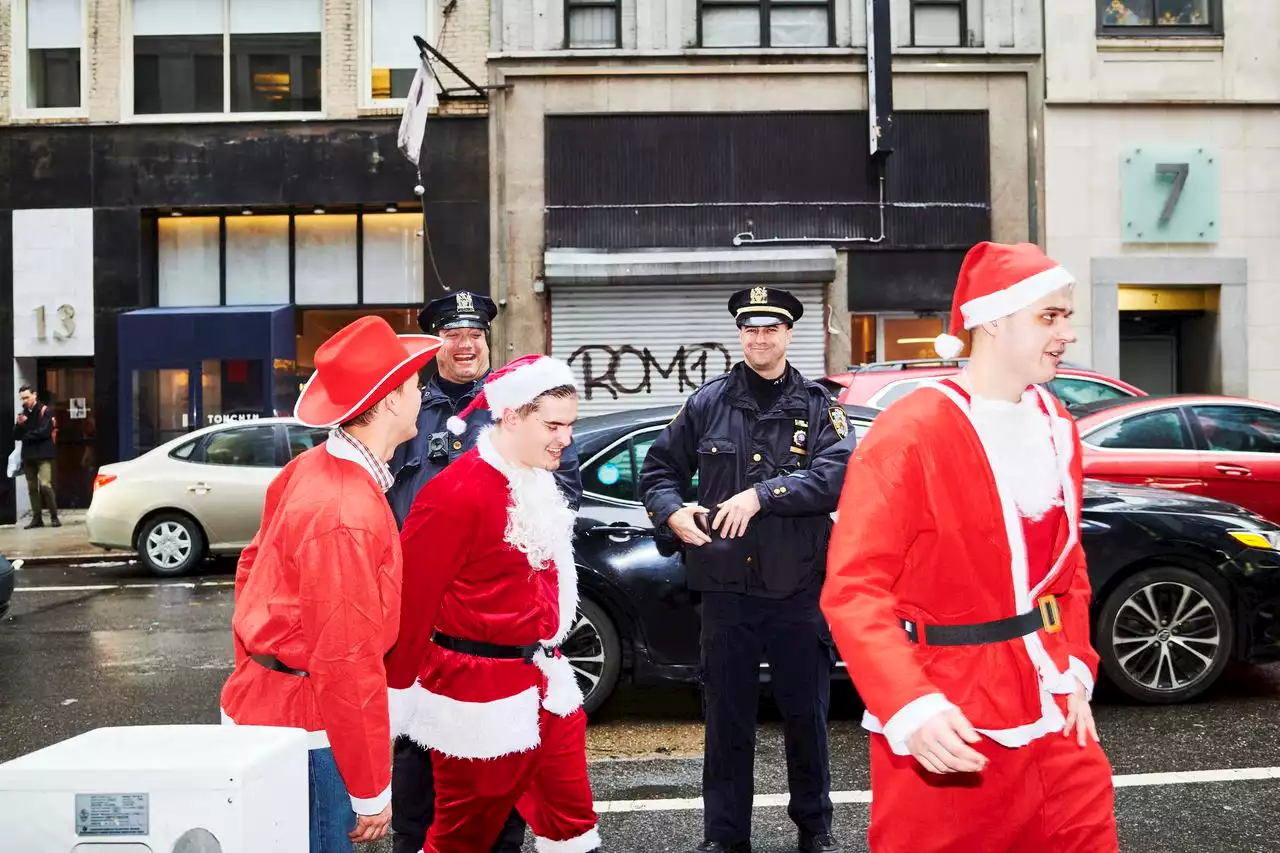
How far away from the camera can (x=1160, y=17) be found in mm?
18234

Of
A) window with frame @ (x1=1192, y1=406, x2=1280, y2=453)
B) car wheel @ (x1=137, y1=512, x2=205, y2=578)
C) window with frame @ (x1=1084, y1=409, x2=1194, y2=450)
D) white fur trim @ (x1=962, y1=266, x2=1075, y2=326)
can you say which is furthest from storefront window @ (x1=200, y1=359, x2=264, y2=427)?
white fur trim @ (x1=962, y1=266, x2=1075, y2=326)

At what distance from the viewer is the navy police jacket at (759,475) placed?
171 inches

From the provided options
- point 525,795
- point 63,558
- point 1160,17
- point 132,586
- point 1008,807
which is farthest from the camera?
point 1160,17

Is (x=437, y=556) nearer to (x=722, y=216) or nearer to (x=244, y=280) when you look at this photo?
(x=722, y=216)

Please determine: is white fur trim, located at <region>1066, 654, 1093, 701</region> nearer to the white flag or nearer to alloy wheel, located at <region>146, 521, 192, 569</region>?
alloy wheel, located at <region>146, 521, 192, 569</region>

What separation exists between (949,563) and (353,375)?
1.49 meters

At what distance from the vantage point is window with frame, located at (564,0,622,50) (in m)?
18.3

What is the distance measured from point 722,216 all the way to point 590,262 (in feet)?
7.11

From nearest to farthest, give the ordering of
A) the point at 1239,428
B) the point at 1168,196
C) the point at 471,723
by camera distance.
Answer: the point at 471,723 < the point at 1239,428 < the point at 1168,196

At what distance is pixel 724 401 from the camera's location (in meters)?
4.61

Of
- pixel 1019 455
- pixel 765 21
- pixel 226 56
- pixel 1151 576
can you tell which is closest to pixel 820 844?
pixel 1019 455

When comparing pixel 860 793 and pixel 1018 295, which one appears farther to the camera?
pixel 860 793

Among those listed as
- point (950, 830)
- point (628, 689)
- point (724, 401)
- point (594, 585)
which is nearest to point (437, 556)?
point (950, 830)

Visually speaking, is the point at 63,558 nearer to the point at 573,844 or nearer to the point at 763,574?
the point at 763,574
